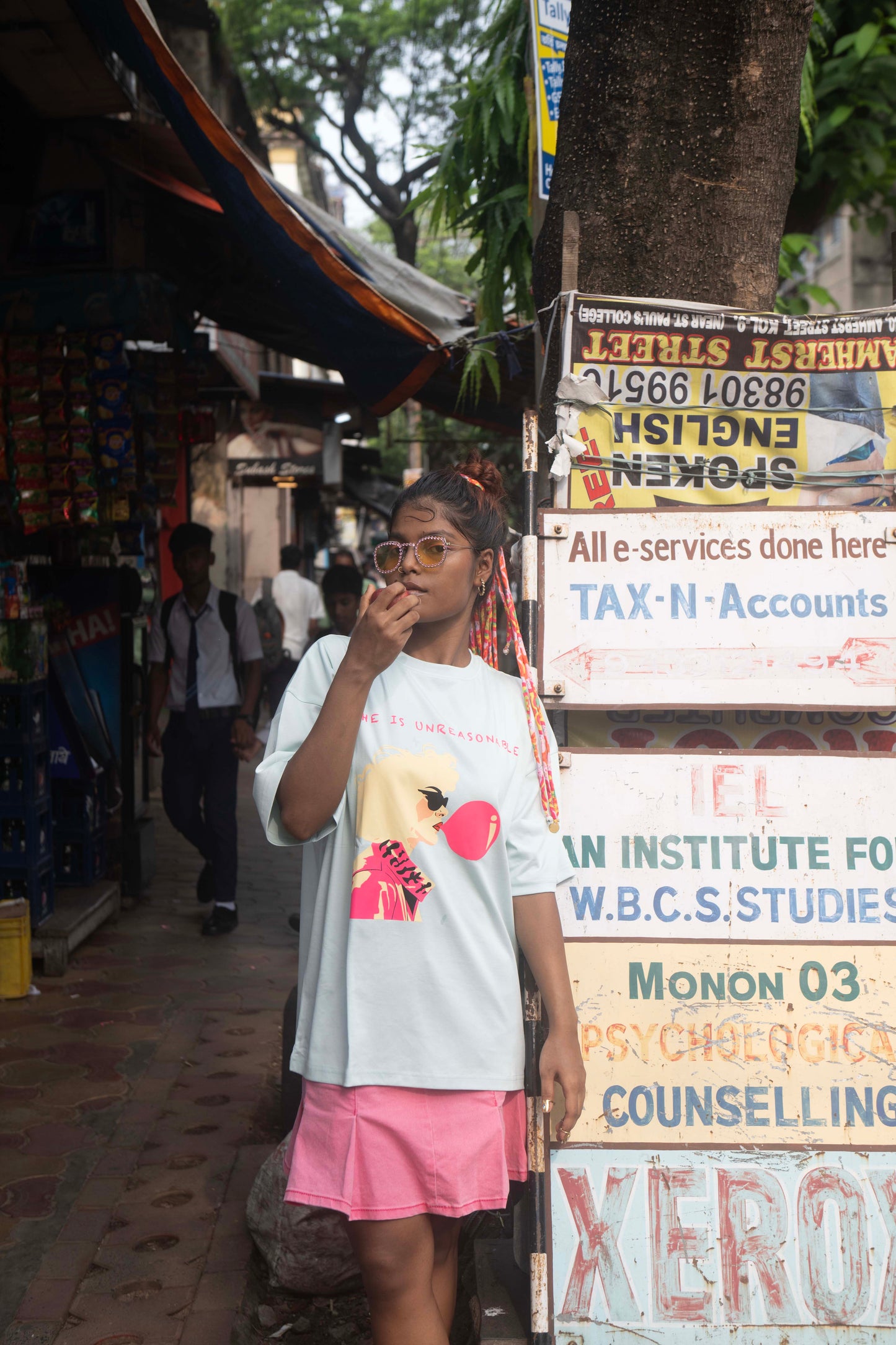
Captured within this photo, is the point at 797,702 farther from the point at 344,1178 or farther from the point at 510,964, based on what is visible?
the point at 344,1178

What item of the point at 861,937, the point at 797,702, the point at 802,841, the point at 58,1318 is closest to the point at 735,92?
the point at 797,702

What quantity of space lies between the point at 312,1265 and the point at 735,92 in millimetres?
2980

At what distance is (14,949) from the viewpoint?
4.93m

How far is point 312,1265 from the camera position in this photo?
112 inches

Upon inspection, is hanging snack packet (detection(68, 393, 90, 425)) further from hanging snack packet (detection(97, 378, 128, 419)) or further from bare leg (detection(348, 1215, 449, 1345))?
bare leg (detection(348, 1215, 449, 1345))

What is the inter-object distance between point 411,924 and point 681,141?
2.01 meters

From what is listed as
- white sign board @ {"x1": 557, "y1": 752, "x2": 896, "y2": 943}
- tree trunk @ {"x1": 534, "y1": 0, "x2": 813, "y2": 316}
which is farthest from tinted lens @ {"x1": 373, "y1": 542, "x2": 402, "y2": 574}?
tree trunk @ {"x1": 534, "y1": 0, "x2": 813, "y2": 316}

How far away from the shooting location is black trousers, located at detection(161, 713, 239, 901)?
6.05 meters

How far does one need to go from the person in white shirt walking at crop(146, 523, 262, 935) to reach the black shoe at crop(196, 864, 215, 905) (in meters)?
0.46

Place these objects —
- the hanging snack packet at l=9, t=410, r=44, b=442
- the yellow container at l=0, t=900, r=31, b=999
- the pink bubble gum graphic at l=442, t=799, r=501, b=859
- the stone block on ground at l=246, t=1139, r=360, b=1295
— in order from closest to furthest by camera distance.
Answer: the pink bubble gum graphic at l=442, t=799, r=501, b=859
the stone block on ground at l=246, t=1139, r=360, b=1295
the yellow container at l=0, t=900, r=31, b=999
the hanging snack packet at l=9, t=410, r=44, b=442

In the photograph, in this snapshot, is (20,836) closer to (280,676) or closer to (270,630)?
(280,676)

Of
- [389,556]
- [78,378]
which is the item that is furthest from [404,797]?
[78,378]

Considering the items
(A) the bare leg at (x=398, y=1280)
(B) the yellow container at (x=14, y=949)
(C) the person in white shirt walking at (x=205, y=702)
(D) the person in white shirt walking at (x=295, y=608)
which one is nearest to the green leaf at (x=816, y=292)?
(C) the person in white shirt walking at (x=205, y=702)

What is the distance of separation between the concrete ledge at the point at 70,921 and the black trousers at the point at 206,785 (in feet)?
1.74
